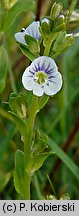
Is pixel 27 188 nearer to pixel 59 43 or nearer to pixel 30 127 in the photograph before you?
pixel 30 127

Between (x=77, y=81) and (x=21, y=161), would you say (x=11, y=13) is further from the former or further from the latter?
(x=77, y=81)

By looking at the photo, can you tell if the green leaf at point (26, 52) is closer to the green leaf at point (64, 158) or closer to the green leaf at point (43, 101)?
the green leaf at point (43, 101)

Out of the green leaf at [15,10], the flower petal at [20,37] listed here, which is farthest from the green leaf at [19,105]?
the green leaf at [15,10]

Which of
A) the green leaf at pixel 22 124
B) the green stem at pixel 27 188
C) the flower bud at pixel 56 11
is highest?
the flower bud at pixel 56 11

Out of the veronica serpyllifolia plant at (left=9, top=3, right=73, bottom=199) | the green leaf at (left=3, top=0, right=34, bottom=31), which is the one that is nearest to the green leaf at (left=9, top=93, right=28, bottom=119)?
the veronica serpyllifolia plant at (left=9, top=3, right=73, bottom=199)

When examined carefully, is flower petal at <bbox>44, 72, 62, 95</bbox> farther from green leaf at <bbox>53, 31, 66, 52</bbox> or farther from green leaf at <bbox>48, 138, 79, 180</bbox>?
green leaf at <bbox>48, 138, 79, 180</bbox>

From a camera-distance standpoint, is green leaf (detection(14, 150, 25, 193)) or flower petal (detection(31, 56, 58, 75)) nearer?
flower petal (detection(31, 56, 58, 75))
